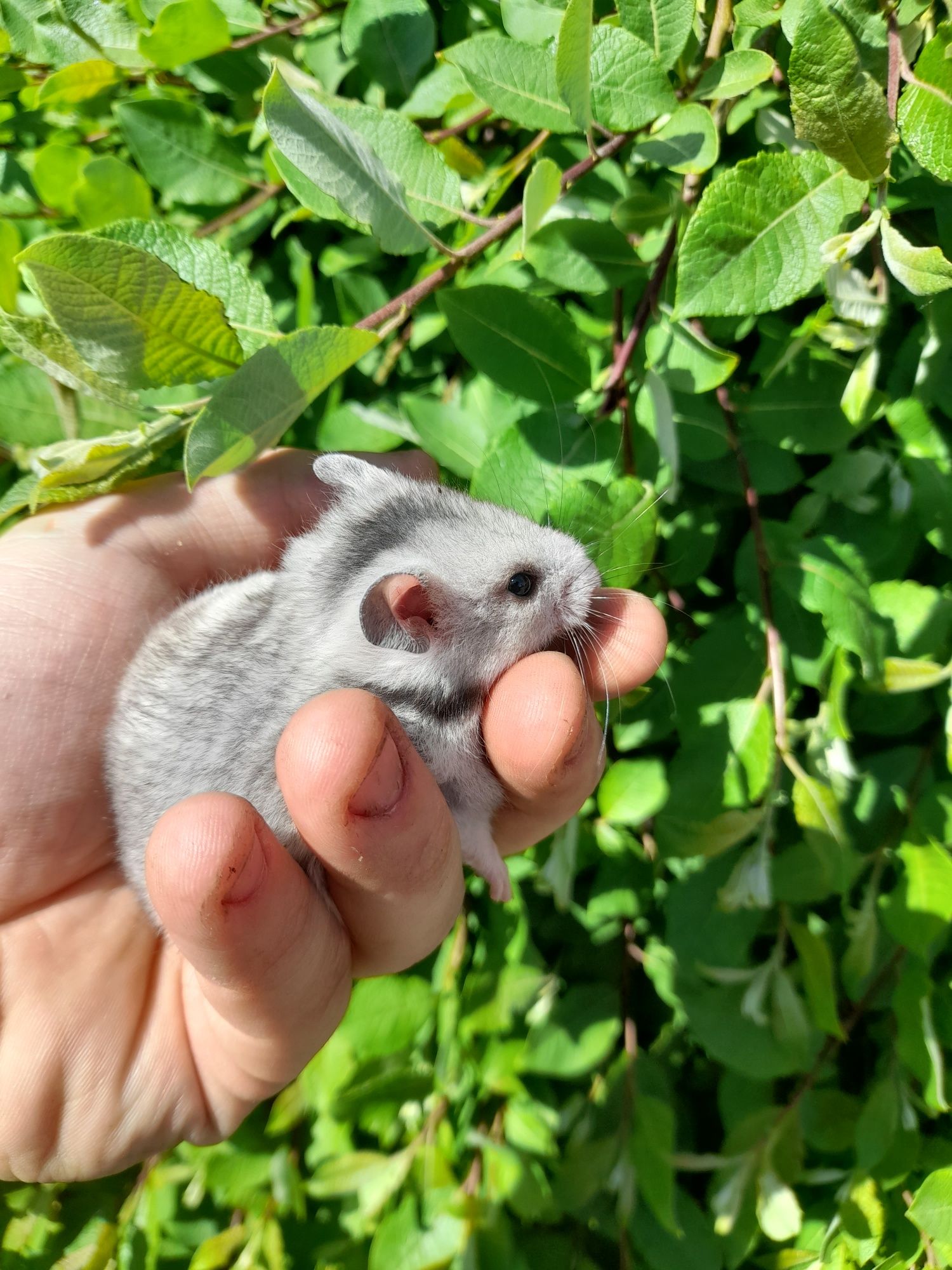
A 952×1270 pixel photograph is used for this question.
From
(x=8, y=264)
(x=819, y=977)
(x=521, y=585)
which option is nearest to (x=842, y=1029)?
(x=819, y=977)

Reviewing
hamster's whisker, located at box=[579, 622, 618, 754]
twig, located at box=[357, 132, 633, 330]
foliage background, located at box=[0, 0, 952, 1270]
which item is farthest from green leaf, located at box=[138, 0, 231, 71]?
hamster's whisker, located at box=[579, 622, 618, 754]

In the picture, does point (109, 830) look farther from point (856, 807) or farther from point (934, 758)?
point (934, 758)

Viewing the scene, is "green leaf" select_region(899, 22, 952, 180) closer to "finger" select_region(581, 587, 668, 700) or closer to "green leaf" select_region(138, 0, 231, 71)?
"finger" select_region(581, 587, 668, 700)

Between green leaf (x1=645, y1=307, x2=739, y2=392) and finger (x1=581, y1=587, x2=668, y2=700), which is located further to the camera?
finger (x1=581, y1=587, x2=668, y2=700)

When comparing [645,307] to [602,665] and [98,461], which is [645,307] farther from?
[98,461]

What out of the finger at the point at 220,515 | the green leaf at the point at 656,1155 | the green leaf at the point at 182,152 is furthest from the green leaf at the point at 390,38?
the green leaf at the point at 656,1155

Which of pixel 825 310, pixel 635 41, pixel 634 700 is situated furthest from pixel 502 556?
pixel 635 41
